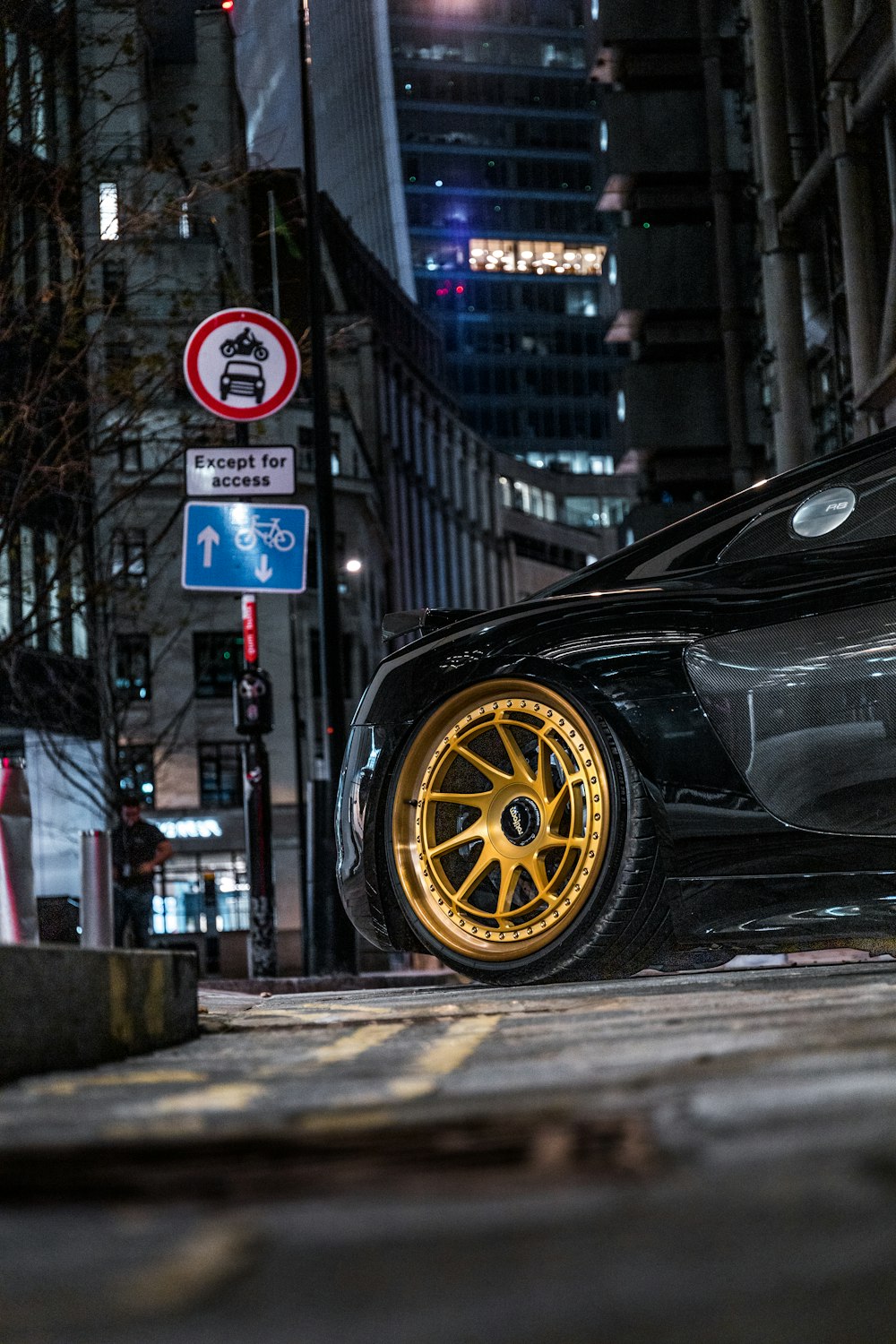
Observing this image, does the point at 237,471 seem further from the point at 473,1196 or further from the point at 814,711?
the point at 473,1196

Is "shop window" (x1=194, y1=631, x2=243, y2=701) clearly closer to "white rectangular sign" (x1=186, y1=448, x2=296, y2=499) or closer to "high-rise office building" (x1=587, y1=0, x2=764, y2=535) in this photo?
"high-rise office building" (x1=587, y1=0, x2=764, y2=535)

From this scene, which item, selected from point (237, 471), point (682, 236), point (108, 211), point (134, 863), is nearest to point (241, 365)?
point (237, 471)

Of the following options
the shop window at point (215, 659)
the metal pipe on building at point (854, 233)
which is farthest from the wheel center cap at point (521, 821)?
the shop window at point (215, 659)

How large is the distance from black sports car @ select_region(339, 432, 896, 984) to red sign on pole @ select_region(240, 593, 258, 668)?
7.88 metres

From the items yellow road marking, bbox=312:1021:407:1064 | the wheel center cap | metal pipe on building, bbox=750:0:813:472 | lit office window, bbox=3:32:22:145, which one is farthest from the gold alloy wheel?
metal pipe on building, bbox=750:0:813:472

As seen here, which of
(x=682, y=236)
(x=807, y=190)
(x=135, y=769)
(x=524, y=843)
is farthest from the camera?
(x=682, y=236)

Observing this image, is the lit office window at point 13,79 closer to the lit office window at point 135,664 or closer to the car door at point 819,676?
the car door at point 819,676

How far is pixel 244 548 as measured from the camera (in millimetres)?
12430

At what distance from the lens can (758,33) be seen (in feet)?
107

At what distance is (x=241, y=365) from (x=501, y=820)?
28.7ft

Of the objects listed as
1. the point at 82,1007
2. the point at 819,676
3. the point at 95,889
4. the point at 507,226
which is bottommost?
the point at 82,1007

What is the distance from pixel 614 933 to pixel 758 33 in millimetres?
30657

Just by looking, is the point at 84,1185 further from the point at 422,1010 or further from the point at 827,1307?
the point at 422,1010

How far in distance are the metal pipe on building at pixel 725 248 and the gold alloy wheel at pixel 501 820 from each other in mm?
39721
